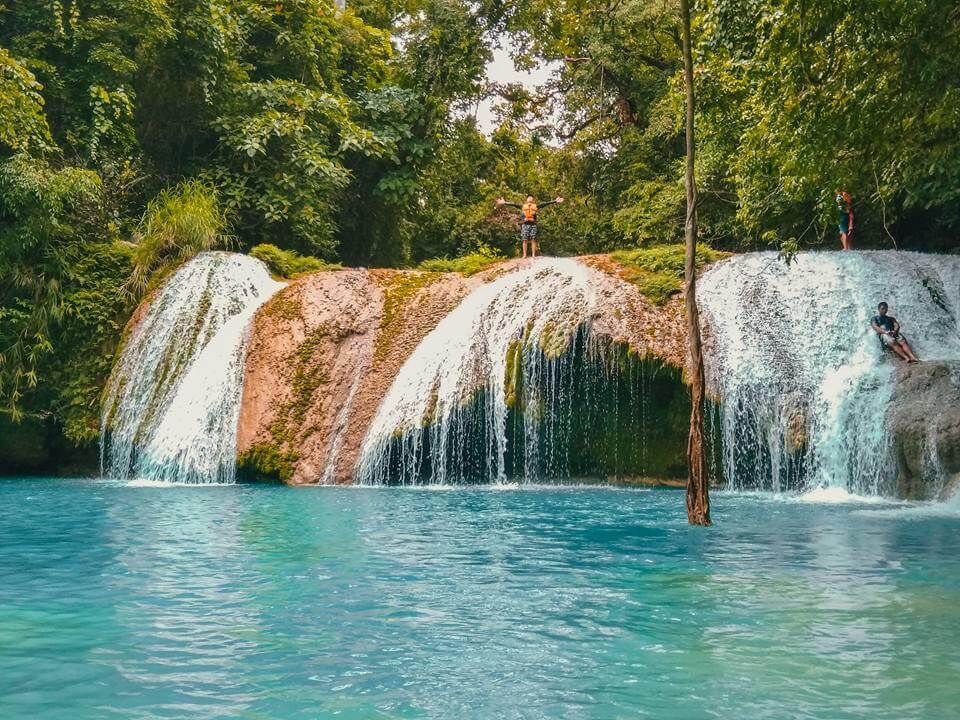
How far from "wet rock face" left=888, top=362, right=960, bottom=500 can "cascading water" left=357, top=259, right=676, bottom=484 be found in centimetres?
366

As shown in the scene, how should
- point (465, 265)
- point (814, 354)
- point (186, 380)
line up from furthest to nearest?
point (465, 265) < point (186, 380) < point (814, 354)

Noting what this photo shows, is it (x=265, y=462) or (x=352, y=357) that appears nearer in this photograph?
(x=265, y=462)

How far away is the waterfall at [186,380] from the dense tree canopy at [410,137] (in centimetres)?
66

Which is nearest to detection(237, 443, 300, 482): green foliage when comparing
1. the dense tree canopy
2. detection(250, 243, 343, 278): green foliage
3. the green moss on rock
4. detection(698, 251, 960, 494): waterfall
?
the green moss on rock

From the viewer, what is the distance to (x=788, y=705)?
4082mm

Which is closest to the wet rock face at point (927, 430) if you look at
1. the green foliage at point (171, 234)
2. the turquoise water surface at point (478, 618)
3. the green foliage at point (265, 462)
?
the turquoise water surface at point (478, 618)

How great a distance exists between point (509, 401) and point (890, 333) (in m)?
5.84

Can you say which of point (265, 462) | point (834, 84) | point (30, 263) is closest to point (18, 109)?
point (30, 263)

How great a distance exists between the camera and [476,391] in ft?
48.8

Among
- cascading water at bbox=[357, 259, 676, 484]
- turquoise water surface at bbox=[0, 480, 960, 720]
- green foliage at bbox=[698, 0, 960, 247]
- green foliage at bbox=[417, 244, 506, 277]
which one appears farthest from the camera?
green foliage at bbox=[417, 244, 506, 277]

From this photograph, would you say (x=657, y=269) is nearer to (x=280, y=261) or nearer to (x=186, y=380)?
(x=280, y=261)

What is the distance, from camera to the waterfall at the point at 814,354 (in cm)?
1369

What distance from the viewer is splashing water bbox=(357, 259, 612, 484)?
14.9 meters

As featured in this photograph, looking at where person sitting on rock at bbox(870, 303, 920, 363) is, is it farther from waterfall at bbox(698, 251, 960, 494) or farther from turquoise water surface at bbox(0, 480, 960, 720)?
turquoise water surface at bbox(0, 480, 960, 720)
